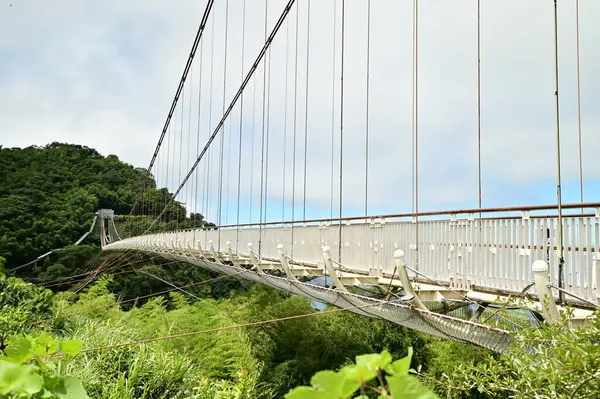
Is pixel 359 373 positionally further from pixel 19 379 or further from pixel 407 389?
pixel 19 379

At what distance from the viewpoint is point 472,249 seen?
3.80 m

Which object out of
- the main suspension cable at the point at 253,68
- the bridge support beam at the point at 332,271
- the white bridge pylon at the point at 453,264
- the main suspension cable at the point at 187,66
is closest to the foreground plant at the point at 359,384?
the white bridge pylon at the point at 453,264

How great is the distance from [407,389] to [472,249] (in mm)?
3627

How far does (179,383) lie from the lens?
17.8ft

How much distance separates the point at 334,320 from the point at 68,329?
6676 mm

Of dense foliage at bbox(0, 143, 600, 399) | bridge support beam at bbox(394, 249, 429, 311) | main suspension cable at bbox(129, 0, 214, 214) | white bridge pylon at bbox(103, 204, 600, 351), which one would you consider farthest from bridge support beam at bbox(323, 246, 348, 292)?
main suspension cable at bbox(129, 0, 214, 214)

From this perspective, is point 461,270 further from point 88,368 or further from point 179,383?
point 88,368

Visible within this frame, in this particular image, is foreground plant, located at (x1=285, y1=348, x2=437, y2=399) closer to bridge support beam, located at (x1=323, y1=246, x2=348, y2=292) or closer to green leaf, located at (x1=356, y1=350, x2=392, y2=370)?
green leaf, located at (x1=356, y1=350, x2=392, y2=370)

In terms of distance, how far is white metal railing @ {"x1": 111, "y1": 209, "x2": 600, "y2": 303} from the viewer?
2.97 metres

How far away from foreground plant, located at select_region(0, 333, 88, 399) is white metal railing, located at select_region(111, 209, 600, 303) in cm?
296

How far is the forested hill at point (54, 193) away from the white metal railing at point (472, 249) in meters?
28.8

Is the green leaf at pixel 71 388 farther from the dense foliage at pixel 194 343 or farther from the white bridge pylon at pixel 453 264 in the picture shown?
the white bridge pylon at pixel 453 264

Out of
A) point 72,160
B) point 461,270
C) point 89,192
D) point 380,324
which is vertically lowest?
point 380,324

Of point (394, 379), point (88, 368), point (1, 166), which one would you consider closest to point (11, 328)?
point (88, 368)
